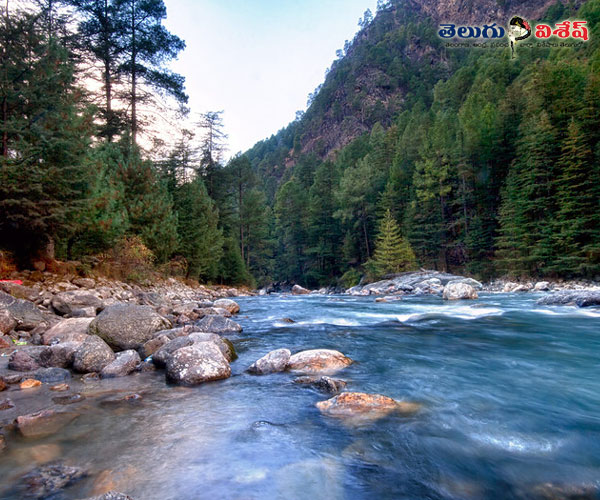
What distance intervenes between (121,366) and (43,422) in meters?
1.80

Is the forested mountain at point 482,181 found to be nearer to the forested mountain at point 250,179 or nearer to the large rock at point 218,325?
the forested mountain at point 250,179

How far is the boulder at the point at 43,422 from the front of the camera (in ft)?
11.0

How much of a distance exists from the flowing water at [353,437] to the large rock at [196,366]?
0.63 ft

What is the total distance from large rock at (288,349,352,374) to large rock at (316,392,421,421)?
1406mm

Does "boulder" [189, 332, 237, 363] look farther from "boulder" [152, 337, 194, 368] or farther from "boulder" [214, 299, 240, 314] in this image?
"boulder" [214, 299, 240, 314]

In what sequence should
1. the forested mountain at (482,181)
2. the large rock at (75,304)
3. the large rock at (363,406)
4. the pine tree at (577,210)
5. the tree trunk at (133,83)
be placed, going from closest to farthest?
the large rock at (363,406) < the large rock at (75,304) < the tree trunk at (133,83) < the pine tree at (577,210) < the forested mountain at (482,181)

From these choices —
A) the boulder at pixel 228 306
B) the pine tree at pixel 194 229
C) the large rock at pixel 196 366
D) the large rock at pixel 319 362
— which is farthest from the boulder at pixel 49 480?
the pine tree at pixel 194 229

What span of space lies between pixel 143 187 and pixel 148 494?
676 inches

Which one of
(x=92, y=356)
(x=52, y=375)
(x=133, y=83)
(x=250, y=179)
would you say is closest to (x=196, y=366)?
(x=92, y=356)

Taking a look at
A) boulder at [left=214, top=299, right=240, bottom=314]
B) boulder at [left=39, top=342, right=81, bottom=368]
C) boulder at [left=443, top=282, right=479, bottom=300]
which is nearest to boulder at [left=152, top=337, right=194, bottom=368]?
boulder at [left=39, top=342, right=81, bottom=368]

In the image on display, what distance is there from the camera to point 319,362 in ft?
18.5

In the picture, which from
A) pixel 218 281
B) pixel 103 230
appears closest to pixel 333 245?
pixel 218 281

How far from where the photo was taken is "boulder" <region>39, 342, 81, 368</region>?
5.64m

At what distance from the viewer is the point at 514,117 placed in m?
32.2
